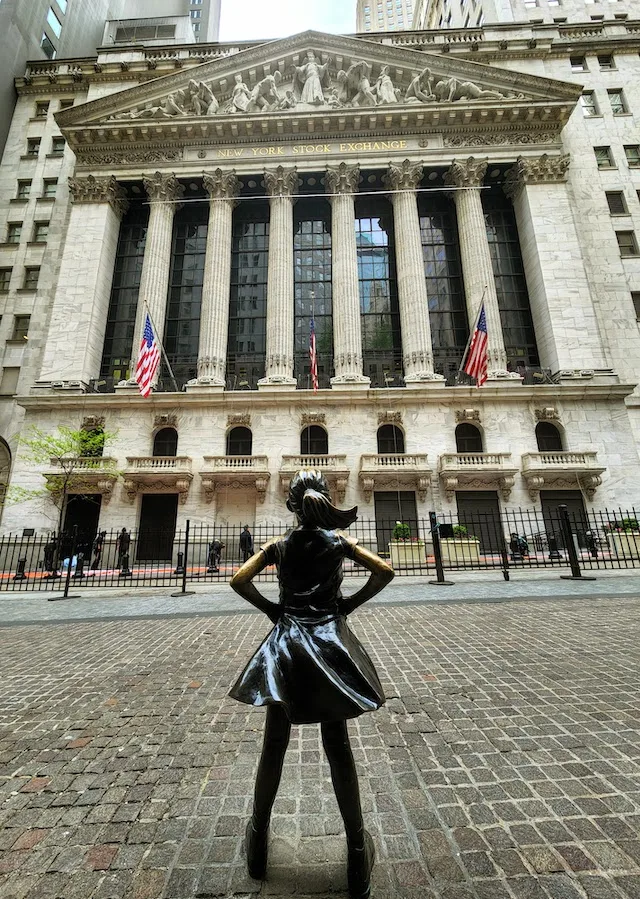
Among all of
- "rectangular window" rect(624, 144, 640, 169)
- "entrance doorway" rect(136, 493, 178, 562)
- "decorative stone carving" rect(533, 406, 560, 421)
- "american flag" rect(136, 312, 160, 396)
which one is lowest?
"entrance doorway" rect(136, 493, 178, 562)

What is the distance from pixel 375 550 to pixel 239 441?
928cm

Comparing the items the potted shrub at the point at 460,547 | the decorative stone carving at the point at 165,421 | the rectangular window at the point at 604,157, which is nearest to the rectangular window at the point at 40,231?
the decorative stone carving at the point at 165,421

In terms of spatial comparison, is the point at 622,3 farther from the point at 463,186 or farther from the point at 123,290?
the point at 123,290

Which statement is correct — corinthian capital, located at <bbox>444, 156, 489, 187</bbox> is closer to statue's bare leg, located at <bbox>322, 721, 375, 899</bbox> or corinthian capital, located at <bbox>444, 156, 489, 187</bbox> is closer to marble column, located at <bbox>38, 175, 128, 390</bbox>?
marble column, located at <bbox>38, 175, 128, 390</bbox>

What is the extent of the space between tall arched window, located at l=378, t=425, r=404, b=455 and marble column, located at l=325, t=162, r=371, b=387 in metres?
2.76

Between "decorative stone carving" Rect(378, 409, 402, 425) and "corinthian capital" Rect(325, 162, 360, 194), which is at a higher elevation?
"corinthian capital" Rect(325, 162, 360, 194)

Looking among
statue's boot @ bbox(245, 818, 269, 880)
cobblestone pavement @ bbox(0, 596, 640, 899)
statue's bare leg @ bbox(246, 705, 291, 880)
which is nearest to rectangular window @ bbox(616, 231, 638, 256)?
cobblestone pavement @ bbox(0, 596, 640, 899)

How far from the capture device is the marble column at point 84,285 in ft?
75.4

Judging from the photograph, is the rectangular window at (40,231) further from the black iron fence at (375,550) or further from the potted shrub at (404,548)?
the potted shrub at (404,548)

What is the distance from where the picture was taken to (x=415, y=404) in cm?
2192

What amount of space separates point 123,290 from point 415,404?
20488mm

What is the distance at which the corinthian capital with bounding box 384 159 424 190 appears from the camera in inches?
991

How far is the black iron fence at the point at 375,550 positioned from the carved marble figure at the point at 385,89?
85.2ft

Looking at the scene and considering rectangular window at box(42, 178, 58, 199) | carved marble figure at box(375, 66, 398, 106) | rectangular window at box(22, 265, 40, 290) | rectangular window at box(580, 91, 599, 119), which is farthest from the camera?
rectangular window at box(42, 178, 58, 199)
